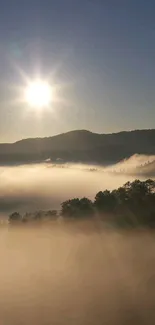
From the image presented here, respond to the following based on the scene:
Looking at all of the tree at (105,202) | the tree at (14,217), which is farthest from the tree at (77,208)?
the tree at (14,217)

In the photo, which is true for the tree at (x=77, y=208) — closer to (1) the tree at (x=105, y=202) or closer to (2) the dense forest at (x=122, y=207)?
(2) the dense forest at (x=122, y=207)

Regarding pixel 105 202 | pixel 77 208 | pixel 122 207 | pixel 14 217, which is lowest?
pixel 14 217

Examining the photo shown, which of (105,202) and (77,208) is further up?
(105,202)

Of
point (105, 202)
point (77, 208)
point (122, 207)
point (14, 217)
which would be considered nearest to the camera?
point (122, 207)

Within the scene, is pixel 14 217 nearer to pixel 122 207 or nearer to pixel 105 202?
pixel 105 202

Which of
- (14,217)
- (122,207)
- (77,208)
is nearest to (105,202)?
(122,207)

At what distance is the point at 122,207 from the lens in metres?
103

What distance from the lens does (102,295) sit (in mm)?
119125

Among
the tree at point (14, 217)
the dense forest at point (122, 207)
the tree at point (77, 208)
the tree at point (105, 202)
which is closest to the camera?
the dense forest at point (122, 207)

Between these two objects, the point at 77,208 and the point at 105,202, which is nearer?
the point at 105,202

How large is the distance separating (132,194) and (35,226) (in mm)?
35154

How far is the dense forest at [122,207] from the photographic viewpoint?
103 m

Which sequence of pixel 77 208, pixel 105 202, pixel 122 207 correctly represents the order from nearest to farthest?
pixel 122 207, pixel 105 202, pixel 77 208

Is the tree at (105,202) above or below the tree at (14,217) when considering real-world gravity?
above
